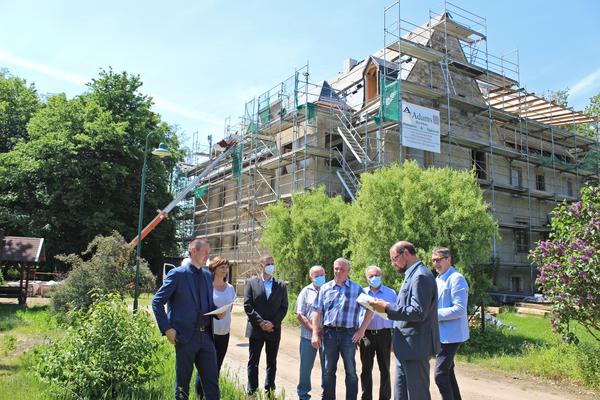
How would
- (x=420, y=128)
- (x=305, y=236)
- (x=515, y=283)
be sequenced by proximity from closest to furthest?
(x=305, y=236)
(x=420, y=128)
(x=515, y=283)

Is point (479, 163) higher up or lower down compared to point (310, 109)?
lower down

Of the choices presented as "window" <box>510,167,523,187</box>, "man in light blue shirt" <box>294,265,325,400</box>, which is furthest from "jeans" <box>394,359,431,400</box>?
"window" <box>510,167,523,187</box>

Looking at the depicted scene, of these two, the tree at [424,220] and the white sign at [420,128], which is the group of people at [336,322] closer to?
the tree at [424,220]

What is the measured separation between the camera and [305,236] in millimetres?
16750

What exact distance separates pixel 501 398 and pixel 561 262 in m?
2.52

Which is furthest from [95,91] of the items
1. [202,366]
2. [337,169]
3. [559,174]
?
[202,366]

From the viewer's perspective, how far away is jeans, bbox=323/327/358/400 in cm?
553

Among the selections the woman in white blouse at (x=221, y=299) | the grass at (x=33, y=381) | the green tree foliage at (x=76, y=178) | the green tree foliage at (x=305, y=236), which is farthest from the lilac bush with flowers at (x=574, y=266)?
the green tree foliage at (x=76, y=178)

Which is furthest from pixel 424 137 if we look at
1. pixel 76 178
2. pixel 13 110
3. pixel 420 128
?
pixel 13 110

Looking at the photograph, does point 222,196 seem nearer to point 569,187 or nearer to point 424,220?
point 569,187

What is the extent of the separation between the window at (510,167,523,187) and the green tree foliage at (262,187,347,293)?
13.0m

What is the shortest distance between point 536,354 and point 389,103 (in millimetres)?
12263

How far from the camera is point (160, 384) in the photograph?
19.1ft

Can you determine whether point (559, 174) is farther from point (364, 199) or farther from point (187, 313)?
point (187, 313)
